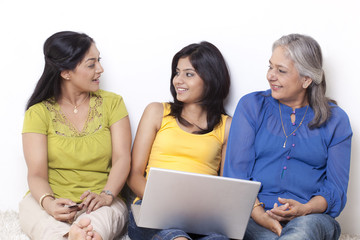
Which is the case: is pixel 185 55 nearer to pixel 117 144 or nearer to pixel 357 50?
pixel 117 144

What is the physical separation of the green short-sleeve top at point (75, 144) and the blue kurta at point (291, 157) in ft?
1.98

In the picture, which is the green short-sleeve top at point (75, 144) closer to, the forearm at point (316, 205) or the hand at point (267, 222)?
the hand at point (267, 222)

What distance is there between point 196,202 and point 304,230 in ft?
1.47

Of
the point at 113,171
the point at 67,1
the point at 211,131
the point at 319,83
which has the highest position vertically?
the point at 67,1

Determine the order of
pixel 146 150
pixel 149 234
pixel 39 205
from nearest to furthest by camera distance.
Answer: pixel 149 234, pixel 39 205, pixel 146 150

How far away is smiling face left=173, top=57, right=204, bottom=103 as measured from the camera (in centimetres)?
248

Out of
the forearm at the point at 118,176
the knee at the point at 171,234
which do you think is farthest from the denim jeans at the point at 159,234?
the forearm at the point at 118,176

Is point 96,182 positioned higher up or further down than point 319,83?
further down

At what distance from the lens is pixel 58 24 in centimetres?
262

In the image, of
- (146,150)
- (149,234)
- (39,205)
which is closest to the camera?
(149,234)

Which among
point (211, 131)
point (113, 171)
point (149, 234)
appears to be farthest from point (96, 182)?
point (211, 131)

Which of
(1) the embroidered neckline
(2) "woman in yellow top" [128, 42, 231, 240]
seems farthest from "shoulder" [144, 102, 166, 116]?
(1) the embroidered neckline

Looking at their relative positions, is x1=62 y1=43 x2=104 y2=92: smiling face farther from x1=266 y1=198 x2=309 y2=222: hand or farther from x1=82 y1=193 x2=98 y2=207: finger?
x1=266 y1=198 x2=309 y2=222: hand

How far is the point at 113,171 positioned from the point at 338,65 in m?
1.24
